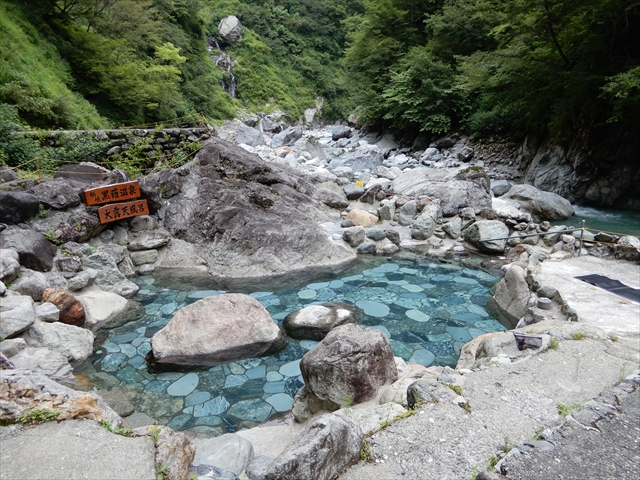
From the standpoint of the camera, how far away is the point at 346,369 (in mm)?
4023

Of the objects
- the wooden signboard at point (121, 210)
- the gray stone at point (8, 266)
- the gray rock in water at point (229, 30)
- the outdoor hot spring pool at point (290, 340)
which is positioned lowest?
the outdoor hot spring pool at point (290, 340)

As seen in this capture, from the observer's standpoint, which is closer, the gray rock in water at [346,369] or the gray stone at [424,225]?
the gray rock in water at [346,369]

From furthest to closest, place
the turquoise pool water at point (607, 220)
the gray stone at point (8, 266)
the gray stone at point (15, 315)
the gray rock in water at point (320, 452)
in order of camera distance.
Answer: the turquoise pool water at point (607, 220) → the gray stone at point (8, 266) → the gray stone at point (15, 315) → the gray rock in water at point (320, 452)

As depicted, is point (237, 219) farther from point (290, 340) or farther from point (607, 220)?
point (607, 220)

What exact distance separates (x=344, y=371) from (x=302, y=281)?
13.3ft

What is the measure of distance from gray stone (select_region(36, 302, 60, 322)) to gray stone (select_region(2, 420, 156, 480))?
2.97m

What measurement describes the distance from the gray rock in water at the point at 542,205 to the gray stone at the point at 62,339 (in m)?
11.3

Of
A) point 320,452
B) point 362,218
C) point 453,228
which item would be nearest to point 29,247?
point 320,452

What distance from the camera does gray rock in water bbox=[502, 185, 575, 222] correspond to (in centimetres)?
1157

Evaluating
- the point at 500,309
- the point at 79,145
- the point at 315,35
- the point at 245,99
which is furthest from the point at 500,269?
the point at 315,35

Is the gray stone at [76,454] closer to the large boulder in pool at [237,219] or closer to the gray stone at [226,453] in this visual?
the gray stone at [226,453]

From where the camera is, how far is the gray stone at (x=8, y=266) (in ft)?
19.2

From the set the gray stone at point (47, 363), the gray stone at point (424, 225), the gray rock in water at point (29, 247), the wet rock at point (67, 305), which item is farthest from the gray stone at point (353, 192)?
the gray stone at point (47, 363)

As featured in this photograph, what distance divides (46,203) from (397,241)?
7692 mm
